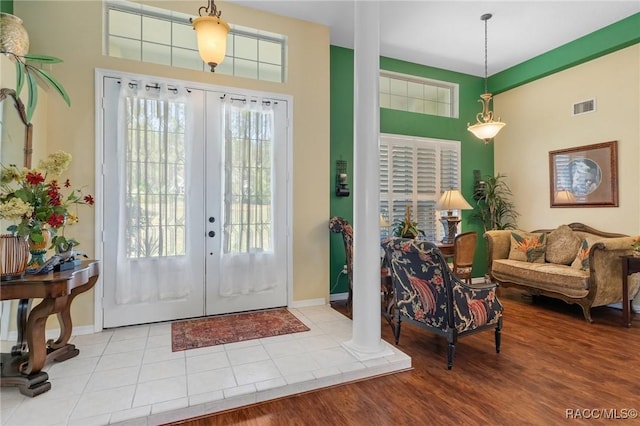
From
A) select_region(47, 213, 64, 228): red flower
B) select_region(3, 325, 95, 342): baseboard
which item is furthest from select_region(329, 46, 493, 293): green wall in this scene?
select_region(47, 213, 64, 228): red flower

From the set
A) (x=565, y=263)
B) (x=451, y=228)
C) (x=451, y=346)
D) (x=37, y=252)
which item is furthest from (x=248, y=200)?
(x=565, y=263)

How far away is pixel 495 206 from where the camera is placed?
557 centimetres

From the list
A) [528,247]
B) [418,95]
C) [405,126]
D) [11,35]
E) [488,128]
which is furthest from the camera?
[418,95]

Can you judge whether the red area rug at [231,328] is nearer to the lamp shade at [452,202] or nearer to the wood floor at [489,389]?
the wood floor at [489,389]

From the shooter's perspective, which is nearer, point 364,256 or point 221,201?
point 364,256

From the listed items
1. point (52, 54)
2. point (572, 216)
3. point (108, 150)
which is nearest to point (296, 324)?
point (108, 150)

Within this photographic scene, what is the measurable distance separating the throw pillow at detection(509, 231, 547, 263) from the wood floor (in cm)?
148

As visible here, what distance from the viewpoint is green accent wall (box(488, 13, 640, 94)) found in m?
4.04

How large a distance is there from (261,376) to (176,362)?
74cm

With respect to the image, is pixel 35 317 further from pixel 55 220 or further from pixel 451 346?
pixel 451 346

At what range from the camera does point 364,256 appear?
9.08ft

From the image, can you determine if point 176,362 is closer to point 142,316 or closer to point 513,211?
point 142,316

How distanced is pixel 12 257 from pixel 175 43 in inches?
107

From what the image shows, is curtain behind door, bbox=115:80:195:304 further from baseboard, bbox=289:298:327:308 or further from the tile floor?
baseboard, bbox=289:298:327:308
